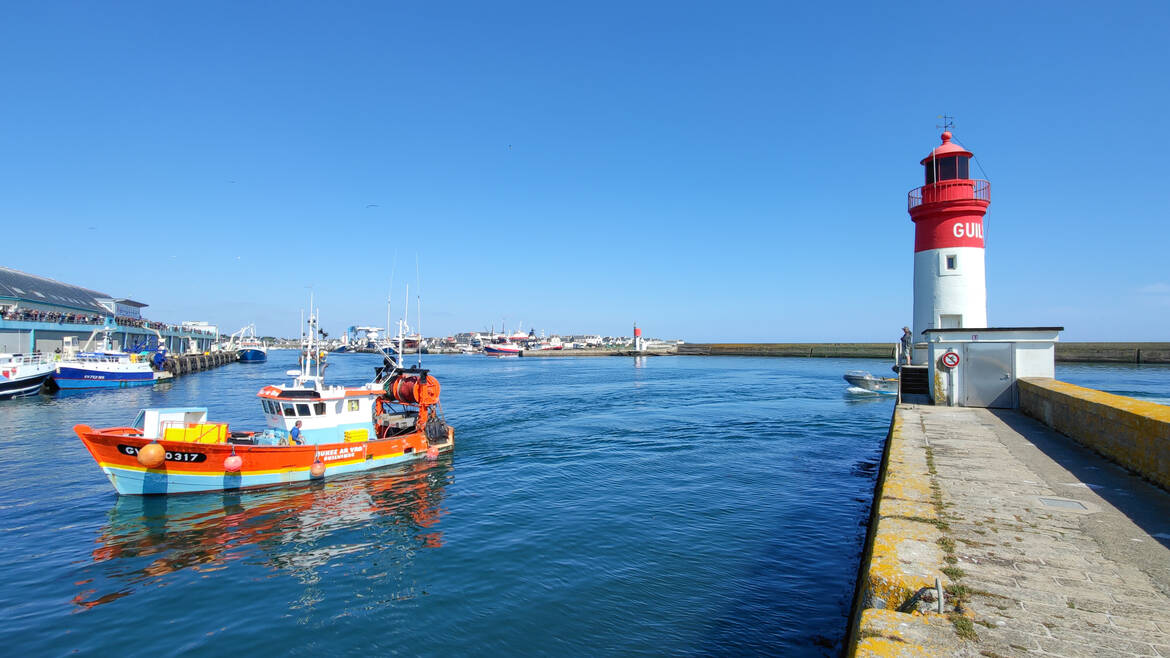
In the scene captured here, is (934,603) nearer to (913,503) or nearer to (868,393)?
(913,503)

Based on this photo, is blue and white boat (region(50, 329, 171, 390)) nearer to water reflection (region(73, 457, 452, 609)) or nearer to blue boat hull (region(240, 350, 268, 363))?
water reflection (region(73, 457, 452, 609))

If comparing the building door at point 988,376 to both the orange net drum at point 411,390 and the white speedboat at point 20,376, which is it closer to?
the orange net drum at point 411,390

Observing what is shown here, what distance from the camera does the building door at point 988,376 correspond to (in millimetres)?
15742

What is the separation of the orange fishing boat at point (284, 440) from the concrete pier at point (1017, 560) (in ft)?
54.8

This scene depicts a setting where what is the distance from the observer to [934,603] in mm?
4715

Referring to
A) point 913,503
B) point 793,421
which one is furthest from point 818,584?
point 793,421

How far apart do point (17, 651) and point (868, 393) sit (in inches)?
1720

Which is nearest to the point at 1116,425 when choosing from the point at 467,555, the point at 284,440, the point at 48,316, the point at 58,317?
the point at 467,555

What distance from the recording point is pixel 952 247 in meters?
20.5

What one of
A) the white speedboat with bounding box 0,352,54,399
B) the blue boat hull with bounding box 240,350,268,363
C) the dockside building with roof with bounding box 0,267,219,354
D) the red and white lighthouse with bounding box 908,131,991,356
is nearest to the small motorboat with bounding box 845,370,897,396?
the red and white lighthouse with bounding box 908,131,991,356

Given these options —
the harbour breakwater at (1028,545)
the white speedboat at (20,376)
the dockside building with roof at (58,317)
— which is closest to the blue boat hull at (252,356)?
the dockside building with roof at (58,317)

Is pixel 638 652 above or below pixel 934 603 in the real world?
below

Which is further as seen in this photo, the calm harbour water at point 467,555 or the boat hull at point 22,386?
the boat hull at point 22,386

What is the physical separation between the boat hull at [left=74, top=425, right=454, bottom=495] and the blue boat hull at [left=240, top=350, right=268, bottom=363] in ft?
358
